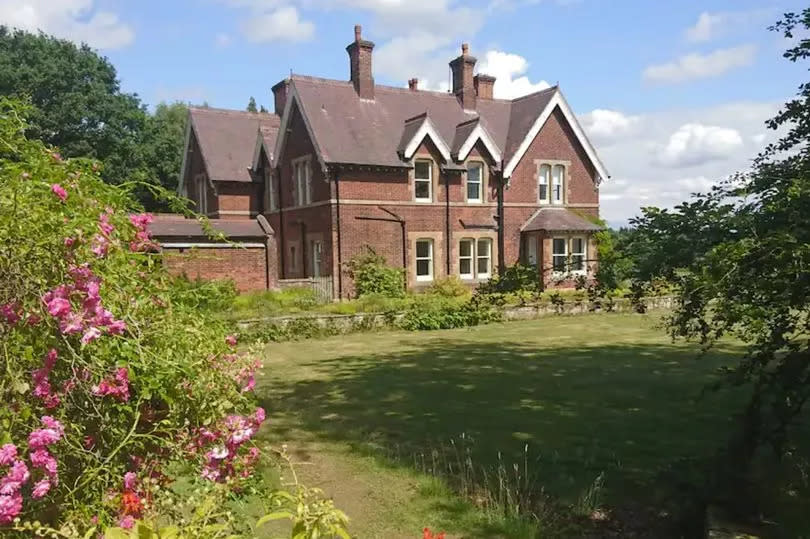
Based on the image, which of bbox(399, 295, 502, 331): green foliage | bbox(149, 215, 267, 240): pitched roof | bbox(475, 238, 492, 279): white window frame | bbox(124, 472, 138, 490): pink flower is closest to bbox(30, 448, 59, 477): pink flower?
bbox(124, 472, 138, 490): pink flower

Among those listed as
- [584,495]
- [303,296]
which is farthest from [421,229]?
[584,495]

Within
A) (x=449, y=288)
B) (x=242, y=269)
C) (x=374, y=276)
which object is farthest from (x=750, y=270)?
(x=242, y=269)

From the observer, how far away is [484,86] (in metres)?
33.0

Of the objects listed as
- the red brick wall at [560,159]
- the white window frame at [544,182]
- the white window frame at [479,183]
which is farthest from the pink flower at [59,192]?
the white window frame at [544,182]

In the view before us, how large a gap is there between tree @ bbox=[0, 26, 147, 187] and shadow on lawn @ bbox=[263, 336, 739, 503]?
4271 centimetres

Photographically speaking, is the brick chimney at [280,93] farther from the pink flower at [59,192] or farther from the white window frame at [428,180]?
the pink flower at [59,192]

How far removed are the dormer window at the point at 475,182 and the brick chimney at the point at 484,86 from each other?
5863mm

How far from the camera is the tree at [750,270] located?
4508 millimetres

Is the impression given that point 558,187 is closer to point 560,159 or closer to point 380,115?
point 560,159

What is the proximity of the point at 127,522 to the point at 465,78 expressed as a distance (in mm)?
31133

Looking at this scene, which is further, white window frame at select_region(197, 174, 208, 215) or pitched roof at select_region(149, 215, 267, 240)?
white window frame at select_region(197, 174, 208, 215)

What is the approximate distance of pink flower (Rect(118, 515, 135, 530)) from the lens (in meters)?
2.67

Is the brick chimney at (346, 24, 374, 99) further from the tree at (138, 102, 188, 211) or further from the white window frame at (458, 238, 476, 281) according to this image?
the tree at (138, 102, 188, 211)

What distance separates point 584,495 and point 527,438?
1942 mm
